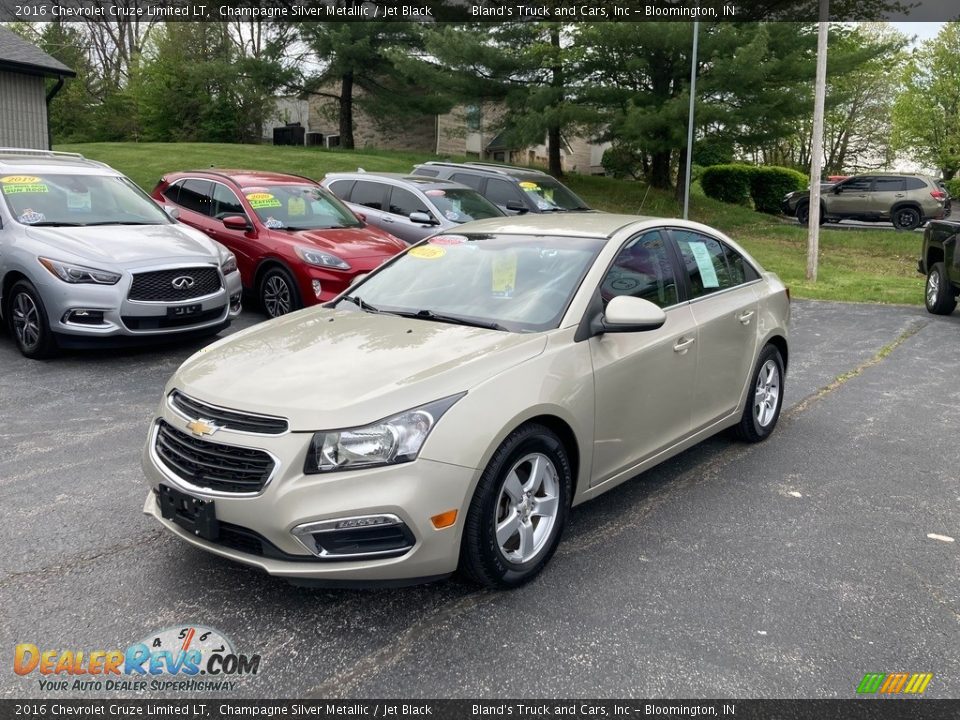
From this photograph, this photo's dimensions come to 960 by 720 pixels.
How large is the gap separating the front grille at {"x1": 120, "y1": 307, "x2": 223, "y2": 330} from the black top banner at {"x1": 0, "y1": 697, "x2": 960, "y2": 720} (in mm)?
5034

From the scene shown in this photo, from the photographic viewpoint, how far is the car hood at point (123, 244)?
762 centimetres

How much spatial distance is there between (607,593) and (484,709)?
3.20ft

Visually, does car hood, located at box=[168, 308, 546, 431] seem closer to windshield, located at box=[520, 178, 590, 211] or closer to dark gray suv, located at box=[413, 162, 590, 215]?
dark gray suv, located at box=[413, 162, 590, 215]

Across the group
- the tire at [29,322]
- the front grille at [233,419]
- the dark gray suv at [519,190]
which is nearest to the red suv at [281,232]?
the tire at [29,322]

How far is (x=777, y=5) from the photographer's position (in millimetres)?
23625

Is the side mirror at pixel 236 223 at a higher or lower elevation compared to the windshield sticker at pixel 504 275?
higher

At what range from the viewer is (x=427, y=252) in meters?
5.14

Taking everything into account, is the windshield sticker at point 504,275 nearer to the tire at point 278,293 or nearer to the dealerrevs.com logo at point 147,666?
the dealerrevs.com logo at point 147,666

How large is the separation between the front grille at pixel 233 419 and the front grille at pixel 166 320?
4183 mm

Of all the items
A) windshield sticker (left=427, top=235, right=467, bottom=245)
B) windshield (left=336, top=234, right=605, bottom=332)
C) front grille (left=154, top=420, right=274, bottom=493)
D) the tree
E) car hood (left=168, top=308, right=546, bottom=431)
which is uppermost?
the tree

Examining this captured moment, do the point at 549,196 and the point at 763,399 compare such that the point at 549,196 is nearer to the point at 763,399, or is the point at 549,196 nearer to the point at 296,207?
the point at 296,207

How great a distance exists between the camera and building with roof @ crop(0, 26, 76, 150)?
63.8 feet

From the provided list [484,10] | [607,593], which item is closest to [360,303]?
[607,593]

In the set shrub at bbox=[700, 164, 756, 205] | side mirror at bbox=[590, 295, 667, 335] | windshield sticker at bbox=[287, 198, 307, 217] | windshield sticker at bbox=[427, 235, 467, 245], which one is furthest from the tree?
side mirror at bbox=[590, 295, 667, 335]
